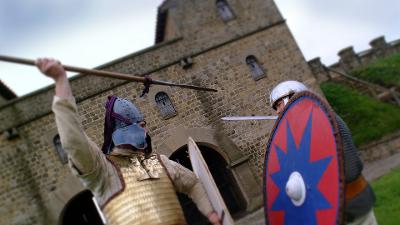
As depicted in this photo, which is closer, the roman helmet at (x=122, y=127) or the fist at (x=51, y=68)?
the fist at (x=51, y=68)

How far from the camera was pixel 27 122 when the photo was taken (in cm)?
898

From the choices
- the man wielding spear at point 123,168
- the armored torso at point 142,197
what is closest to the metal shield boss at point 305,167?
the man wielding spear at point 123,168

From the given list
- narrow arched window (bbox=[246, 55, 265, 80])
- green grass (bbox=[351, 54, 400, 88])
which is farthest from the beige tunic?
green grass (bbox=[351, 54, 400, 88])

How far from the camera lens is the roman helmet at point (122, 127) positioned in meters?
2.35

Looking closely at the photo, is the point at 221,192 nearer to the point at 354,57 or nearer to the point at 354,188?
the point at 354,57

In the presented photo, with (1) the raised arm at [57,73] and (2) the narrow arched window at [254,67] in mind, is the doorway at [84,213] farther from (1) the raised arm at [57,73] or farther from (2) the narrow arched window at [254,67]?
(1) the raised arm at [57,73]

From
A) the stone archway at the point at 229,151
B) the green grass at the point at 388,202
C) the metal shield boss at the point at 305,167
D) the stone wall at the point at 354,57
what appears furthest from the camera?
the stone wall at the point at 354,57

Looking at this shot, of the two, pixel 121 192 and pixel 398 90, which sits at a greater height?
pixel 121 192

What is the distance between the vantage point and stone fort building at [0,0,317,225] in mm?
8773

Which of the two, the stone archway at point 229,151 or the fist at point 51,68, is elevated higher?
the fist at point 51,68

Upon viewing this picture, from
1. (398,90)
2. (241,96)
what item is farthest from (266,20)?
(398,90)

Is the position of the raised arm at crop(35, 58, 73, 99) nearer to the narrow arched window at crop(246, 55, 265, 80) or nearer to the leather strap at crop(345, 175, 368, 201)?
the leather strap at crop(345, 175, 368, 201)

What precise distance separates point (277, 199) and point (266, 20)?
8514 millimetres

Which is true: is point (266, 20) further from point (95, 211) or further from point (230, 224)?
point (230, 224)
